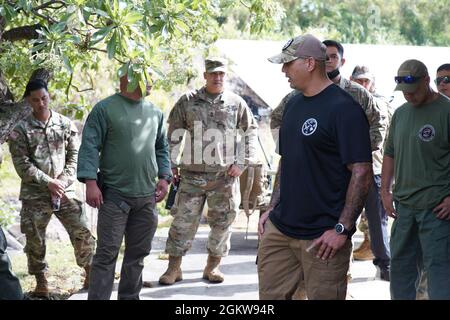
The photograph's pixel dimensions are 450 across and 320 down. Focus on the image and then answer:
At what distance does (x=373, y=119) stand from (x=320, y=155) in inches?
112

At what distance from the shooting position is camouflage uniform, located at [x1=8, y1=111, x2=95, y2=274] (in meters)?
7.69

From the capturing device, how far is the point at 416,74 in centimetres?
590

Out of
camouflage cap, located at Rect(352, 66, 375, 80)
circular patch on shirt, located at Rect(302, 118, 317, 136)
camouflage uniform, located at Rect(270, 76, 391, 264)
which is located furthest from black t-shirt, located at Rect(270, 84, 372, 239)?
camouflage cap, located at Rect(352, 66, 375, 80)

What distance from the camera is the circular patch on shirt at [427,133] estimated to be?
584cm

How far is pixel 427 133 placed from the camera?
5859mm

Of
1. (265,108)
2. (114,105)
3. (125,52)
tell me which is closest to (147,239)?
(114,105)

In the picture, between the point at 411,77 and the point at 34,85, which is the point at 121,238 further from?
the point at 411,77

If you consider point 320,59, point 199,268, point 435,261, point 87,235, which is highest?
point 320,59

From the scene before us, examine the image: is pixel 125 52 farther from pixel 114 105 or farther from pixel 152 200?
pixel 152 200

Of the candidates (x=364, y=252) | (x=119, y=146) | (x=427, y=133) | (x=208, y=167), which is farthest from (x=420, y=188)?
(x=364, y=252)

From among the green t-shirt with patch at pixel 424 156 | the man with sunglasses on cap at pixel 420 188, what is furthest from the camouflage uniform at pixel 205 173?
the green t-shirt with patch at pixel 424 156

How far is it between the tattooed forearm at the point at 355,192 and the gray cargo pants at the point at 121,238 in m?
2.41

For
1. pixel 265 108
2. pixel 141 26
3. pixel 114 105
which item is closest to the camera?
pixel 141 26

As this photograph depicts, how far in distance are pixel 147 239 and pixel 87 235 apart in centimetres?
121
